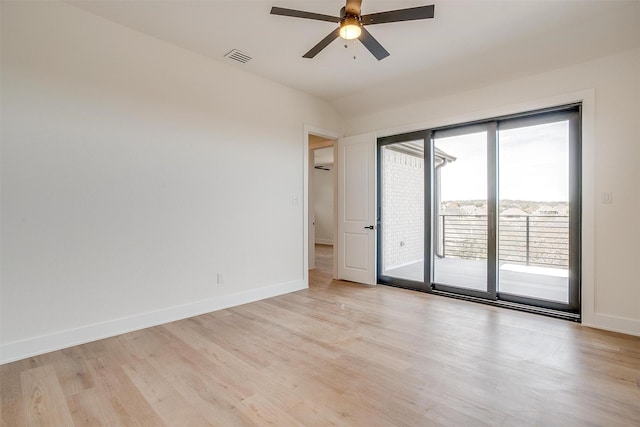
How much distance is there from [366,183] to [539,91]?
7.97ft

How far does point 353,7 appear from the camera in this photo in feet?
7.22

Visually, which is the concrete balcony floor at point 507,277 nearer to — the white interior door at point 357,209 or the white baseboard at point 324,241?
the white interior door at point 357,209

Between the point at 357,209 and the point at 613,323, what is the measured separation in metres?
3.24

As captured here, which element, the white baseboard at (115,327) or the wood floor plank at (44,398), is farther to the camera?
the white baseboard at (115,327)

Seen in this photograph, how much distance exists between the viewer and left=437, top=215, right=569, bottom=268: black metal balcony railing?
3973 mm

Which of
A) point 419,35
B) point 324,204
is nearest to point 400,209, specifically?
point 419,35

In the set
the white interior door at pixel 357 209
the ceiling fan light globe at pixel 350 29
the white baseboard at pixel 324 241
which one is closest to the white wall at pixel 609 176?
the white interior door at pixel 357 209

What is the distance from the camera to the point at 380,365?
7.59 ft

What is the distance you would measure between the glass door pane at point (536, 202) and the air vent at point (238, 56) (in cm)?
326

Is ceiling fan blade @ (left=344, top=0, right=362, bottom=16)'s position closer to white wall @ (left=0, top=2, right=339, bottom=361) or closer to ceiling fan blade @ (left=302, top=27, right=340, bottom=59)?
ceiling fan blade @ (left=302, top=27, right=340, bottom=59)

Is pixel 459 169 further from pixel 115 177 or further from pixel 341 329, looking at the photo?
pixel 115 177

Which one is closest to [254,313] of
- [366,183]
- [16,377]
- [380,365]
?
[380,365]

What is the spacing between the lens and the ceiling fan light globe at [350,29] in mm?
2293

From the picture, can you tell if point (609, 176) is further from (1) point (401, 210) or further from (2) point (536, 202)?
(1) point (401, 210)
